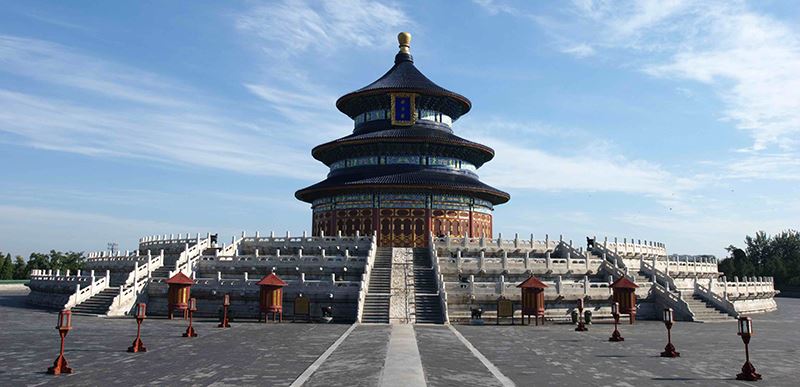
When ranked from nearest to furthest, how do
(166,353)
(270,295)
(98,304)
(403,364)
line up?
(403,364) < (166,353) < (270,295) < (98,304)

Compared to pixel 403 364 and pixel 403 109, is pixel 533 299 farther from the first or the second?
pixel 403 109

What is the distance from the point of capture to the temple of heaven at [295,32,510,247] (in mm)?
53562

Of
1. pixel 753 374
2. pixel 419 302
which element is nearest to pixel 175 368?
pixel 753 374

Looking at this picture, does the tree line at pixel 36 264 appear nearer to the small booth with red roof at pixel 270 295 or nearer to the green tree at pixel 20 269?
the green tree at pixel 20 269

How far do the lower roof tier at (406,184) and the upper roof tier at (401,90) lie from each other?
767 centimetres

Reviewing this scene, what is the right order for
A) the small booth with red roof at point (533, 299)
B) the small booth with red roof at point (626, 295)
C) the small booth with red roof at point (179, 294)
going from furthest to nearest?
the small booth with red roof at point (179, 294)
the small booth with red roof at point (626, 295)
the small booth with red roof at point (533, 299)

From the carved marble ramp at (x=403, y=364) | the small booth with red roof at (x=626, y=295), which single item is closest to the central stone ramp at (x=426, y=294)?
the carved marble ramp at (x=403, y=364)

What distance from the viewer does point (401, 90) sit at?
5850 cm

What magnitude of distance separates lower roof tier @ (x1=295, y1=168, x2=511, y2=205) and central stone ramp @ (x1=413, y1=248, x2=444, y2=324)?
12.2 metres

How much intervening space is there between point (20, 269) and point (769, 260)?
363 ft

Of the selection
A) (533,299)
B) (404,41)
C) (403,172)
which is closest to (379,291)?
(533,299)

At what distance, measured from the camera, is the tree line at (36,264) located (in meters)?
87.0

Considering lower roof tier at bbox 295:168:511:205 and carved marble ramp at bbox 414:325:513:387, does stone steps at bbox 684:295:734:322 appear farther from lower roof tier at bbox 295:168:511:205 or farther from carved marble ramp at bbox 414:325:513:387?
lower roof tier at bbox 295:168:511:205

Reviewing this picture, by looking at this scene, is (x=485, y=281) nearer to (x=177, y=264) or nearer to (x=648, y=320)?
(x=648, y=320)
